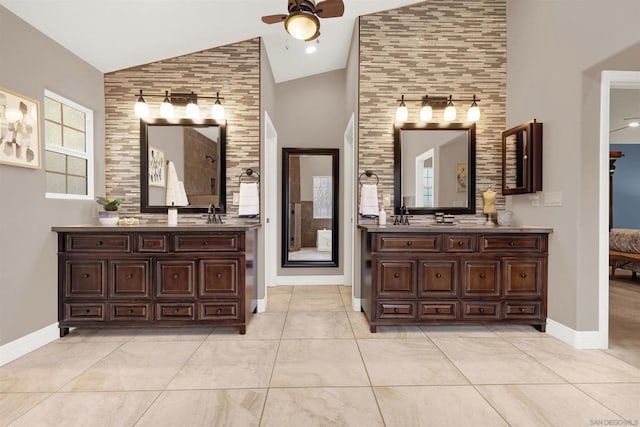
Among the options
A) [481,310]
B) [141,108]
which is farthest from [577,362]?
[141,108]

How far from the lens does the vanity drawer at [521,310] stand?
10.3 ft

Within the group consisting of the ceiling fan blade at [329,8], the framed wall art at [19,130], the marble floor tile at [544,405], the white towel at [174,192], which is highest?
the ceiling fan blade at [329,8]

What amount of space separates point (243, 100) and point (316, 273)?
8.86ft

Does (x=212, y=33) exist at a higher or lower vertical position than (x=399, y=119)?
higher

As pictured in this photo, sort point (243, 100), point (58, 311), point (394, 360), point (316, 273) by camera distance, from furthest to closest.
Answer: point (316, 273) < point (243, 100) < point (58, 311) < point (394, 360)

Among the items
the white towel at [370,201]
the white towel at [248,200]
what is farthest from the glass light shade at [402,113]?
the white towel at [248,200]

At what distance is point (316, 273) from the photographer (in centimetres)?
516

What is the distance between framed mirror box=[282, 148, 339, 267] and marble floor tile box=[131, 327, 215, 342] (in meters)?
2.09

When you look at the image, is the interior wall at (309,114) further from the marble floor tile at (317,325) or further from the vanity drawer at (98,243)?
the vanity drawer at (98,243)

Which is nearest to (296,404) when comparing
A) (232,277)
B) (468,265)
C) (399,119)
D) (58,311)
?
(232,277)

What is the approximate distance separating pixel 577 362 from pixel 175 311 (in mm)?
3267

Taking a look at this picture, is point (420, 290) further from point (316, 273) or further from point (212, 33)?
point (212, 33)

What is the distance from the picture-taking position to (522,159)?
333 centimetres

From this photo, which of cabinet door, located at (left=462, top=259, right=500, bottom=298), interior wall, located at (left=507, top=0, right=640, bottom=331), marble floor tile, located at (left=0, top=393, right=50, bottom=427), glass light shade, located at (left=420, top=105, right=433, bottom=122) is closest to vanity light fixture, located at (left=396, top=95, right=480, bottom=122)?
glass light shade, located at (left=420, top=105, right=433, bottom=122)
